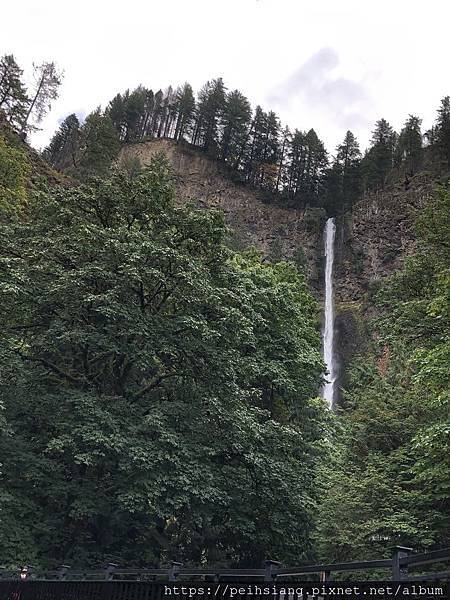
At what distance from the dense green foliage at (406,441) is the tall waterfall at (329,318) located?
18.0 m

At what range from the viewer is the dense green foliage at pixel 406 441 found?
9.92 metres

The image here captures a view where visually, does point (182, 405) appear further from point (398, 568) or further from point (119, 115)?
point (119, 115)

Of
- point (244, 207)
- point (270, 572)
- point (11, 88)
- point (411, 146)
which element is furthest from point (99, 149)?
point (270, 572)

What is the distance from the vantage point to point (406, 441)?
40.8 ft

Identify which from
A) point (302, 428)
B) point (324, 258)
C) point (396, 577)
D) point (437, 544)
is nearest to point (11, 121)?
point (324, 258)

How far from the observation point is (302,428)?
59.9ft

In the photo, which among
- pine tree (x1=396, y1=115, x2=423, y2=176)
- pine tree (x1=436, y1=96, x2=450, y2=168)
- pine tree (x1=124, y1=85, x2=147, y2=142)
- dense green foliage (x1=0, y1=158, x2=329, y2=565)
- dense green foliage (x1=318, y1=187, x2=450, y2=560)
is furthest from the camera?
pine tree (x1=124, y1=85, x2=147, y2=142)

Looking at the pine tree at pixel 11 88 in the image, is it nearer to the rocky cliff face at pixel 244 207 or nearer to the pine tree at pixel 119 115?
the rocky cliff face at pixel 244 207

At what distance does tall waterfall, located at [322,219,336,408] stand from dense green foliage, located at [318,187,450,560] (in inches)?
711

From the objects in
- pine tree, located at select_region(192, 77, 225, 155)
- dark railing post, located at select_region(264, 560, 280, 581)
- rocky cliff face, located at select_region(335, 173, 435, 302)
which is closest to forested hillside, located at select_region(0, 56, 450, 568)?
dark railing post, located at select_region(264, 560, 280, 581)

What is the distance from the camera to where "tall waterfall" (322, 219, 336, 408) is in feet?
127

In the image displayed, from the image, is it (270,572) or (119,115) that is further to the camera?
(119,115)

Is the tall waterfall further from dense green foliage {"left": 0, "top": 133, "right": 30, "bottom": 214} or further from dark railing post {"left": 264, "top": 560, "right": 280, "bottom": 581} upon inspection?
dark railing post {"left": 264, "top": 560, "right": 280, "bottom": 581}

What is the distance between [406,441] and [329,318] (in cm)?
3355
